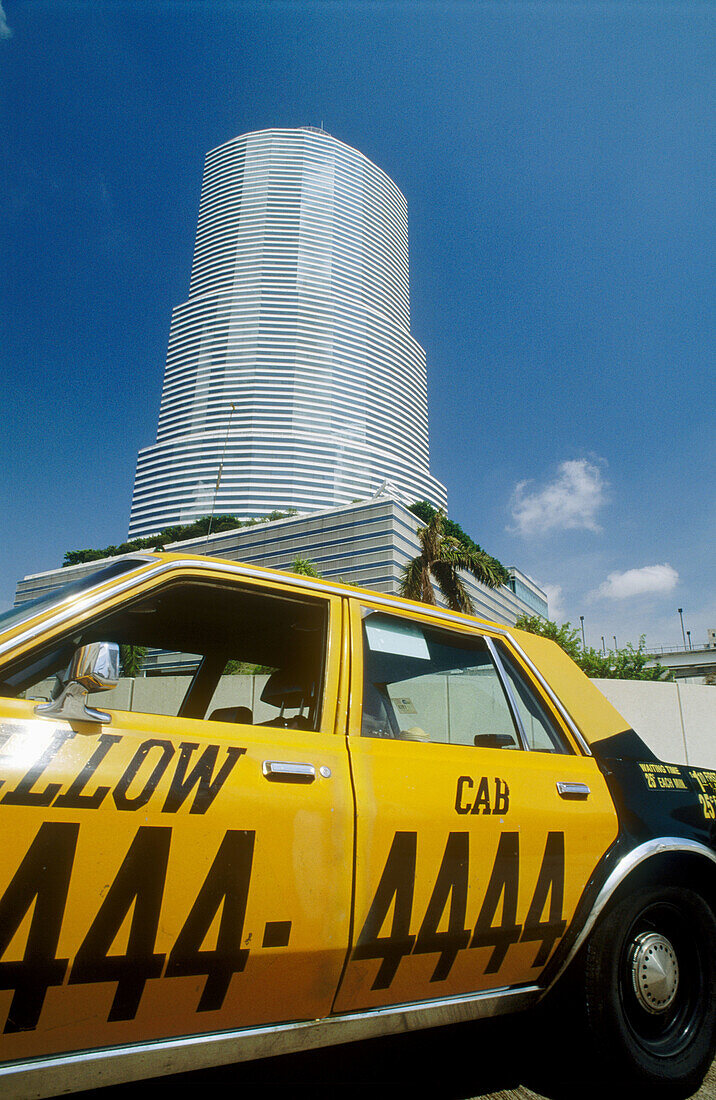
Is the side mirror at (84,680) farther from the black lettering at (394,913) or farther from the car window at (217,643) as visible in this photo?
the black lettering at (394,913)

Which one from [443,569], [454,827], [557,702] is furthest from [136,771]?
[443,569]

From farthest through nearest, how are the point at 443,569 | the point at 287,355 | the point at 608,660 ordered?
the point at 287,355 < the point at 608,660 < the point at 443,569

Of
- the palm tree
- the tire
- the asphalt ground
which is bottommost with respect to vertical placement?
the asphalt ground

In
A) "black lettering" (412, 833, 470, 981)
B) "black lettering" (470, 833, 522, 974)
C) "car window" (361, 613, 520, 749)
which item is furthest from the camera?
"car window" (361, 613, 520, 749)

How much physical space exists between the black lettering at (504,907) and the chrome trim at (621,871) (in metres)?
0.29

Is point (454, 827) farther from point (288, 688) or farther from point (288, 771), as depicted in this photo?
point (288, 688)

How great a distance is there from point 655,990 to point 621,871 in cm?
57

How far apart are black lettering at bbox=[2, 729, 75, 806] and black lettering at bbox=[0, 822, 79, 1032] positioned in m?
0.06

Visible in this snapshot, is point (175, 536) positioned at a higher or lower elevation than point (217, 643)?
higher

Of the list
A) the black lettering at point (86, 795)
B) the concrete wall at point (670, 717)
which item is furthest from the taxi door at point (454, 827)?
the concrete wall at point (670, 717)

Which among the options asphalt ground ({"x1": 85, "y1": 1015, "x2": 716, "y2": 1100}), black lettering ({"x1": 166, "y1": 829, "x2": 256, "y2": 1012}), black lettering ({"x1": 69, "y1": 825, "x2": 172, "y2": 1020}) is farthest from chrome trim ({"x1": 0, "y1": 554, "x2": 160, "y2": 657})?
asphalt ground ({"x1": 85, "y1": 1015, "x2": 716, "y2": 1100})

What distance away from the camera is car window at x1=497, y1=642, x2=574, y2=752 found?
2.37 metres

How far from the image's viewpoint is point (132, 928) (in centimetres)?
138

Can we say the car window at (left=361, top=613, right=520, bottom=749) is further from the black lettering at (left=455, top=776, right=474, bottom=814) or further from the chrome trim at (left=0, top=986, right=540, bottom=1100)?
the chrome trim at (left=0, top=986, right=540, bottom=1100)
